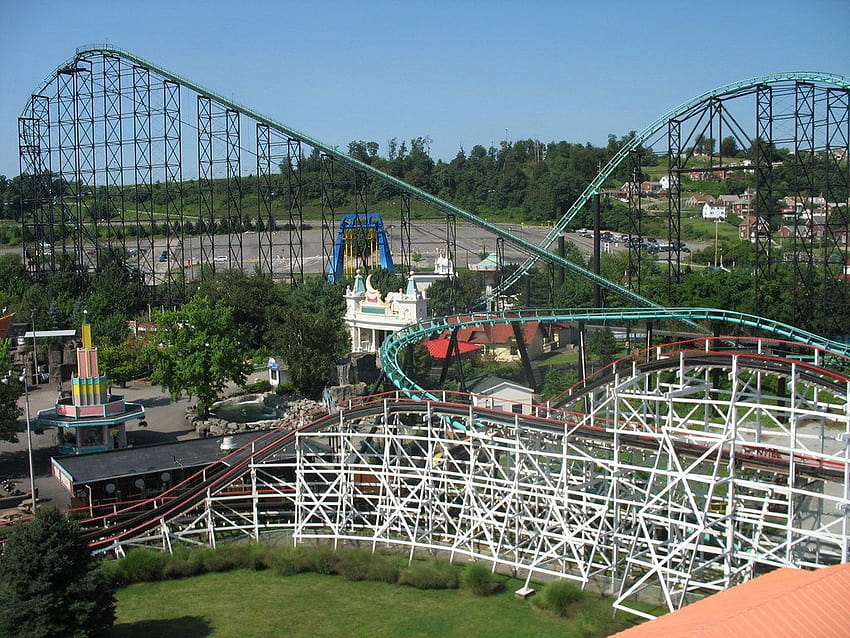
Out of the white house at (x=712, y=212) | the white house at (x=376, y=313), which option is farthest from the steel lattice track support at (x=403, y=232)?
the white house at (x=712, y=212)

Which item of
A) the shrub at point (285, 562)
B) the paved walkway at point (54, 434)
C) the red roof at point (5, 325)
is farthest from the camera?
the red roof at point (5, 325)

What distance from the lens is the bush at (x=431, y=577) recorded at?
18.2 metres

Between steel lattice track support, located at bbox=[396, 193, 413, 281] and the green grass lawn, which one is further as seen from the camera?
steel lattice track support, located at bbox=[396, 193, 413, 281]

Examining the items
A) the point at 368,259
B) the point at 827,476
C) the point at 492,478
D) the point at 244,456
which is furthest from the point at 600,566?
the point at 368,259

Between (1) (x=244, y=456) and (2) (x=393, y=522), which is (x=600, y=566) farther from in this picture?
(1) (x=244, y=456)

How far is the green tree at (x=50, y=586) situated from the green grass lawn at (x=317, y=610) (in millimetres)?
1426

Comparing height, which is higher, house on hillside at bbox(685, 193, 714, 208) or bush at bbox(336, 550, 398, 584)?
house on hillside at bbox(685, 193, 714, 208)

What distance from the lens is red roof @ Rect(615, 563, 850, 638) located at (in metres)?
10.8

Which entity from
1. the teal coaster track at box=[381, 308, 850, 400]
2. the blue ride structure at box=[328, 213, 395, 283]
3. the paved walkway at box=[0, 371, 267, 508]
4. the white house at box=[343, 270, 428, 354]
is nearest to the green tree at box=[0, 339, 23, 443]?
the paved walkway at box=[0, 371, 267, 508]

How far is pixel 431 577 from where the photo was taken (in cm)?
1827

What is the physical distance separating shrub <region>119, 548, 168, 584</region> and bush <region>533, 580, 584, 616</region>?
7542mm

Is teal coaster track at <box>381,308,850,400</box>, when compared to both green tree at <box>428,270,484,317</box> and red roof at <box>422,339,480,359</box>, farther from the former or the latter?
green tree at <box>428,270,484,317</box>

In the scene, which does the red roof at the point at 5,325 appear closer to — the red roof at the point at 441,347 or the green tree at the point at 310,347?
Answer: the green tree at the point at 310,347

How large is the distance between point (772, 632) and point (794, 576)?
1.97m
